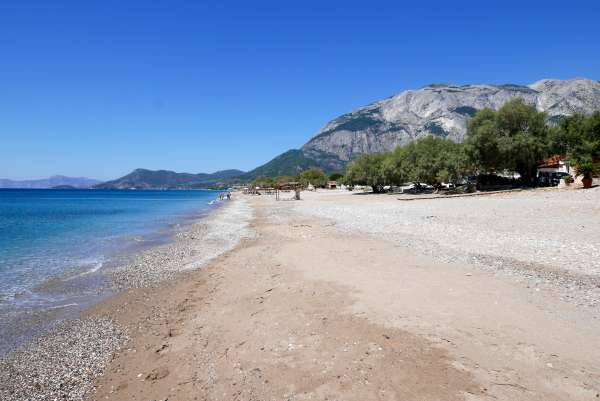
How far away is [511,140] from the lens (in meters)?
44.2

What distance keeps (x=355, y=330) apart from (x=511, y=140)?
4658 cm

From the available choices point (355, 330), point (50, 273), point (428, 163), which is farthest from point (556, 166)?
point (50, 273)

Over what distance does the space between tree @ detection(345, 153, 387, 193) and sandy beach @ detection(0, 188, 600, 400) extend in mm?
65420

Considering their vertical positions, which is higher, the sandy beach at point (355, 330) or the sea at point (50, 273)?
the sandy beach at point (355, 330)

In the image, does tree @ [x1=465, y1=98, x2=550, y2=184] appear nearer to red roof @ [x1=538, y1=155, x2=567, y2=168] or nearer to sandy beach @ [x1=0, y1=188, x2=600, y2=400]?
red roof @ [x1=538, y1=155, x2=567, y2=168]

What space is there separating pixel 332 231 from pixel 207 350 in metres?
15.4

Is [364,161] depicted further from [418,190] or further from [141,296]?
[141,296]

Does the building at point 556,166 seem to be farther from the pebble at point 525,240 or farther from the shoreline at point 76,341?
the shoreline at point 76,341

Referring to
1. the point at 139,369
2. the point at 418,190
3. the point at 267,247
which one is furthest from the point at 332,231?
the point at 418,190

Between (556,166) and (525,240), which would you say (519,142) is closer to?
(556,166)

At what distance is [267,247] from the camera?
17719 mm

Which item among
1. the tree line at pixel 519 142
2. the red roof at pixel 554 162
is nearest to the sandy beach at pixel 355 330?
the tree line at pixel 519 142

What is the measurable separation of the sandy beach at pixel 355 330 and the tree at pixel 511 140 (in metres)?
34.9

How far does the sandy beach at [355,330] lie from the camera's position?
5.12 meters
